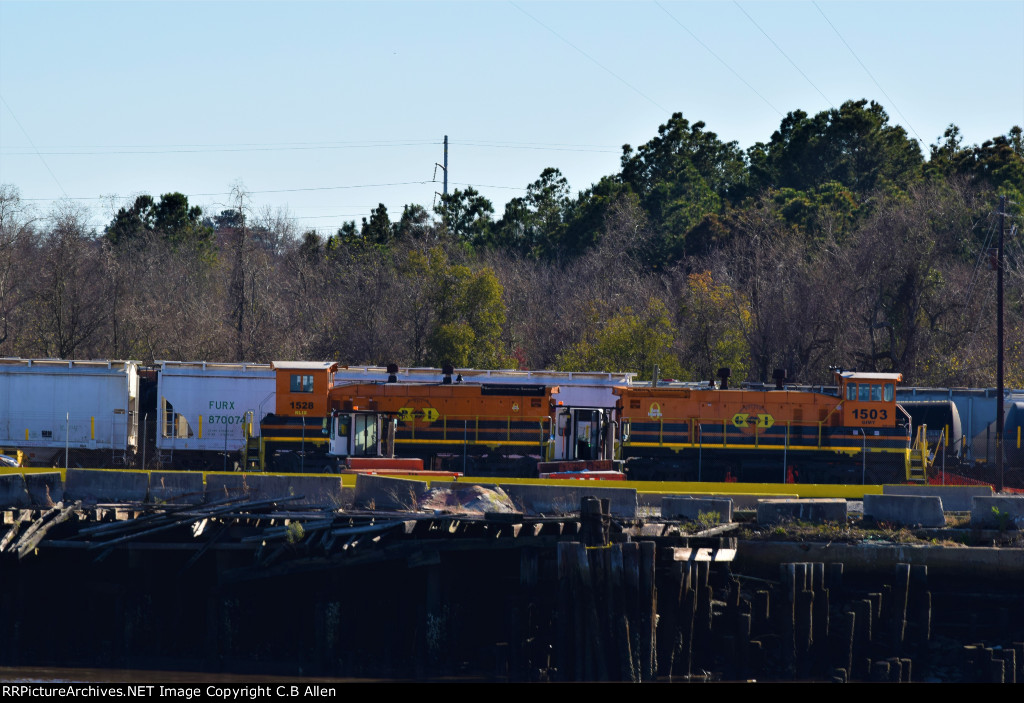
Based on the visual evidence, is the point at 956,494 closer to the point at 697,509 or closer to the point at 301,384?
the point at 697,509

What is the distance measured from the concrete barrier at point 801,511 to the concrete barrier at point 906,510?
770mm

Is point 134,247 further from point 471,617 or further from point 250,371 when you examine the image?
point 471,617

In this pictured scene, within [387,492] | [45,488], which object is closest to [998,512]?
[387,492]

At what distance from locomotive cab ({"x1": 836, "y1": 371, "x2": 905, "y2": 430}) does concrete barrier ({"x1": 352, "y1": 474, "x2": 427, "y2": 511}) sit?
2044cm

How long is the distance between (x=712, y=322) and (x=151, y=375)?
31769 mm

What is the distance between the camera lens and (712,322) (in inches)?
2581

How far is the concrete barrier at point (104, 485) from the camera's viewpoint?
23.6 meters

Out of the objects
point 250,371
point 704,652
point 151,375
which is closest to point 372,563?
point 704,652

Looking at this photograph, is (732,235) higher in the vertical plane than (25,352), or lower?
higher

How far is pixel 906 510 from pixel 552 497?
697 cm

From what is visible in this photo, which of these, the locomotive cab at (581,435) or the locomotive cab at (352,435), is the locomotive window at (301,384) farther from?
the locomotive cab at (581,435)

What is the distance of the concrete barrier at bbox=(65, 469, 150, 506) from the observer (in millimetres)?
23594

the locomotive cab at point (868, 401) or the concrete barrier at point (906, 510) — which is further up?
the locomotive cab at point (868, 401)

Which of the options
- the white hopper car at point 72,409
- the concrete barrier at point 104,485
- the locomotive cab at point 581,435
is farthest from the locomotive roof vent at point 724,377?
the concrete barrier at point 104,485
